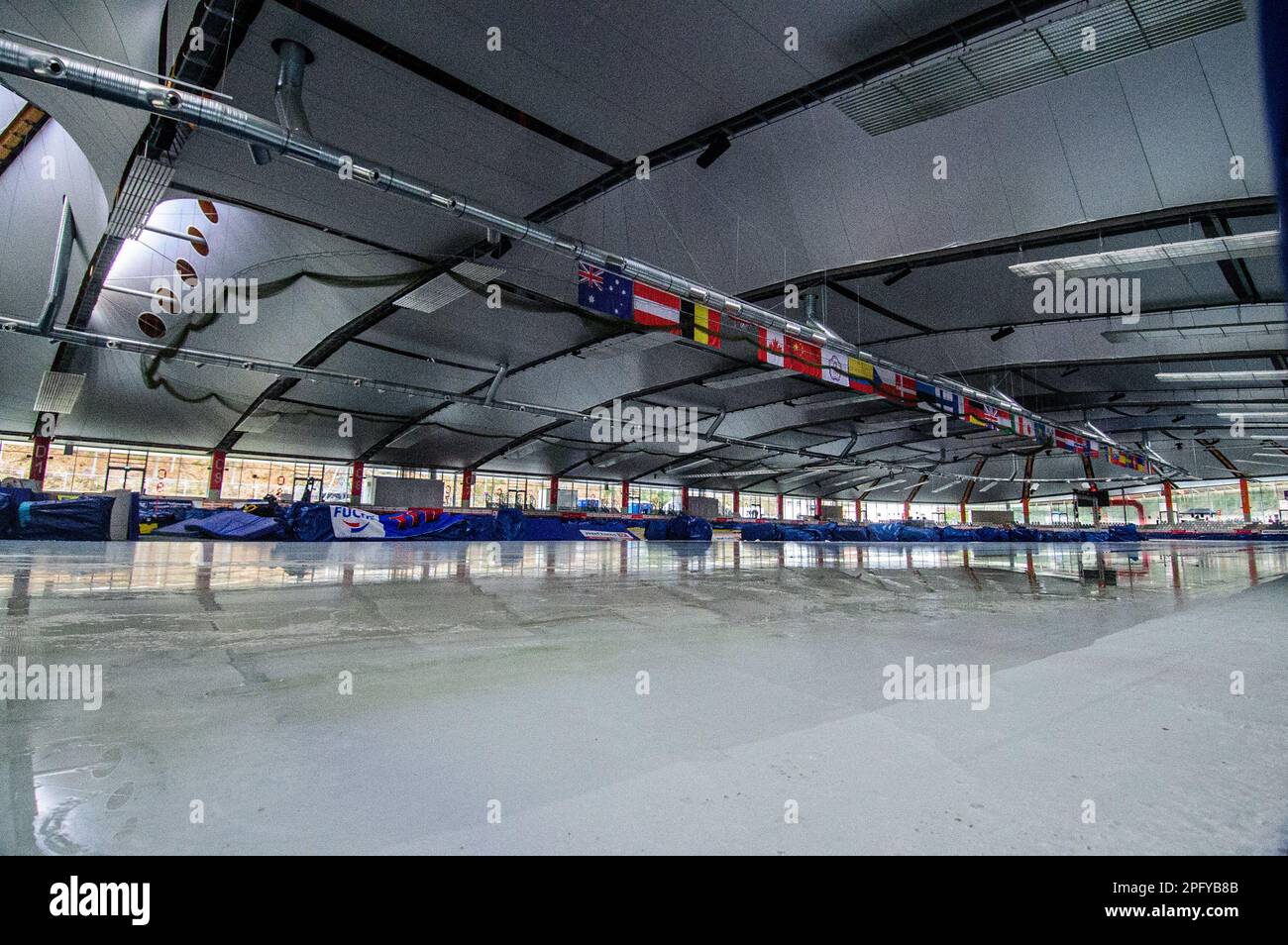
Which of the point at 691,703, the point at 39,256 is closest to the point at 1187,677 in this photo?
the point at 691,703

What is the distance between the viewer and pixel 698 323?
1283 cm

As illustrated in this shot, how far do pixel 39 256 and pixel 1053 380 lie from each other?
113ft

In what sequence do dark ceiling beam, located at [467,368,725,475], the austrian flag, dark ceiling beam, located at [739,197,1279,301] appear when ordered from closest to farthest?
dark ceiling beam, located at [739,197,1279,301] < the austrian flag < dark ceiling beam, located at [467,368,725,475]

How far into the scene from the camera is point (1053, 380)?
76.2 feet

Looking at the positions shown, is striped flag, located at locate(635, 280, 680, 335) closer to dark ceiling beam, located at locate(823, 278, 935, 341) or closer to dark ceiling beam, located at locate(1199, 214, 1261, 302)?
dark ceiling beam, located at locate(823, 278, 935, 341)
